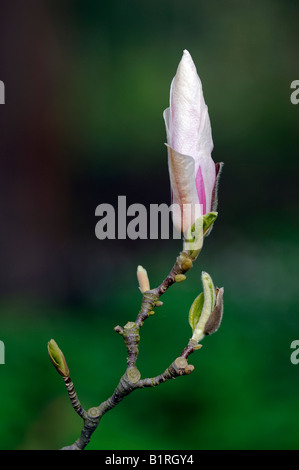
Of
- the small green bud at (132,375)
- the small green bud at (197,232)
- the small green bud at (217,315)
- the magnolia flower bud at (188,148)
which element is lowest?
the small green bud at (132,375)

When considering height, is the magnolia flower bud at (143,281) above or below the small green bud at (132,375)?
above

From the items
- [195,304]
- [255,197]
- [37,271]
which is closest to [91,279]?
[37,271]

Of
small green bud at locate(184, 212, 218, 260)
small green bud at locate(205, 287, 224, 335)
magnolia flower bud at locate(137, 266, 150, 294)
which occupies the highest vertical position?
small green bud at locate(184, 212, 218, 260)

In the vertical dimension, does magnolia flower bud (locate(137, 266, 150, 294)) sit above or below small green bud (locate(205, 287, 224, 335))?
above
